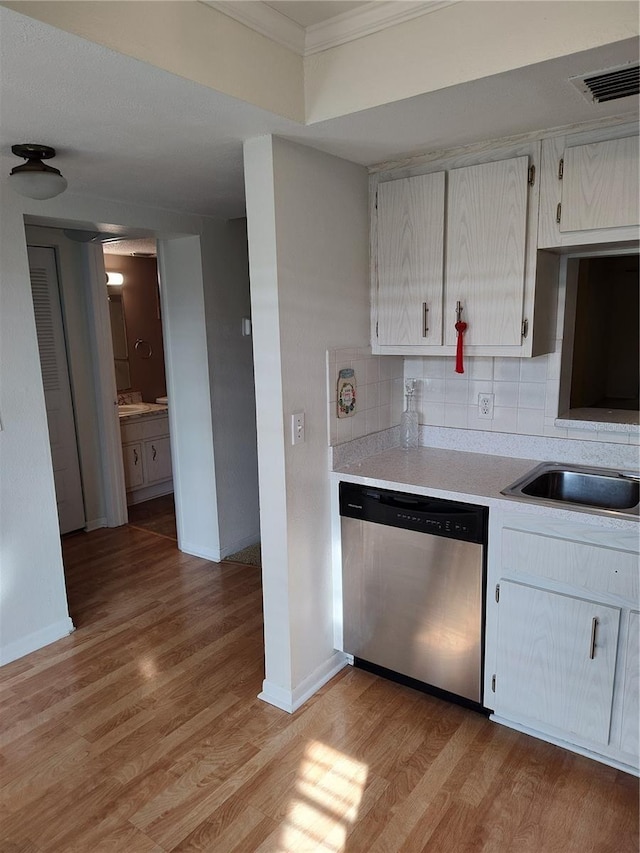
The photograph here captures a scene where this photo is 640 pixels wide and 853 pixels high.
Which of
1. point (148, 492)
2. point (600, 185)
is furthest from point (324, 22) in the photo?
point (148, 492)

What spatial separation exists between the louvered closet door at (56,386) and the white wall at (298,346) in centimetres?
241

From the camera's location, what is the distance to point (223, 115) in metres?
1.77

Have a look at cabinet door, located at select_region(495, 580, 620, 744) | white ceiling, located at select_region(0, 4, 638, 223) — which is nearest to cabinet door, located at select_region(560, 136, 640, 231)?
white ceiling, located at select_region(0, 4, 638, 223)

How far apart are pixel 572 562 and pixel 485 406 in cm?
93

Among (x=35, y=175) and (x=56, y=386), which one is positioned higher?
(x=35, y=175)

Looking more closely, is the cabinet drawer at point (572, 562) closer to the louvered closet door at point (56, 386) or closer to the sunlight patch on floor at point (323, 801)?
the sunlight patch on floor at point (323, 801)

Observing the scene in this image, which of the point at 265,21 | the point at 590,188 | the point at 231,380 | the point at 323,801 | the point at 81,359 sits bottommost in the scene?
the point at 323,801

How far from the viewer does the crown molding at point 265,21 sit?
1.57 meters

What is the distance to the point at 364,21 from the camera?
1.70m

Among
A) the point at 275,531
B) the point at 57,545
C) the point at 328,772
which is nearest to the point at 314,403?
the point at 275,531

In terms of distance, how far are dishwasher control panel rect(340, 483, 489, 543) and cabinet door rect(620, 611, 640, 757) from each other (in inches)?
21.3

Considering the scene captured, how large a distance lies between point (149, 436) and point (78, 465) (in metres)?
0.81

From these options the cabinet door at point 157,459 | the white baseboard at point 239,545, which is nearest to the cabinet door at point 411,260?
the white baseboard at point 239,545

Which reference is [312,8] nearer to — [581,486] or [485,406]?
[485,406]
